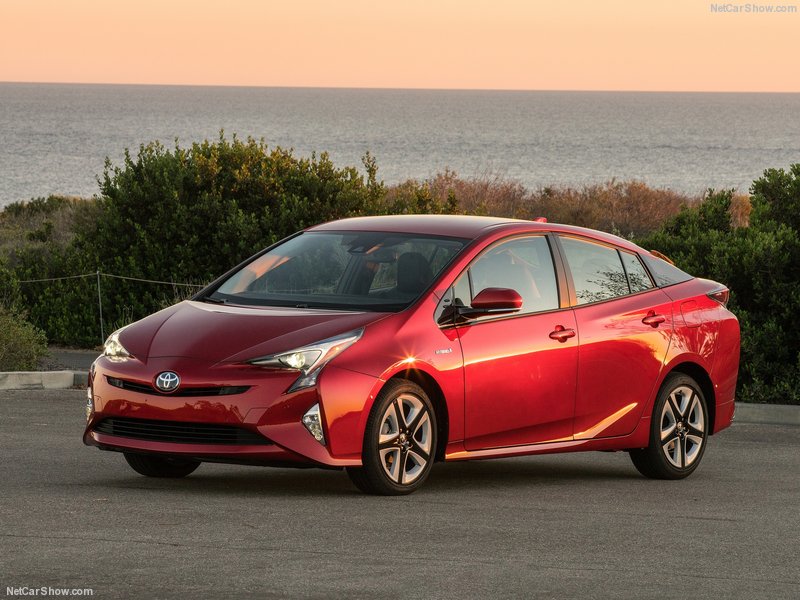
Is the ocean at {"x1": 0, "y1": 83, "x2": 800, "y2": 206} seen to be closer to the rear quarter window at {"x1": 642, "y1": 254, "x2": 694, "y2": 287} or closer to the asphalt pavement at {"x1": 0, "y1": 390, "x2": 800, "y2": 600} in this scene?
the rear quarter window at {"x1": 642, "y1": 254, "x2": 694, "y2": 287}

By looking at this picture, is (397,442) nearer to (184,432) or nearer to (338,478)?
(338,478)

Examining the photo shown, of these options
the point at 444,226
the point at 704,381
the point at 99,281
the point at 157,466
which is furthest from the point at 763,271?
the point at 99,281

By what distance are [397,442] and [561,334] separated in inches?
60.7

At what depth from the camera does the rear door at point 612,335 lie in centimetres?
1006

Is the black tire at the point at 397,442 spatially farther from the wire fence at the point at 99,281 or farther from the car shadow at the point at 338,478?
the wire fence at the point at 99,281

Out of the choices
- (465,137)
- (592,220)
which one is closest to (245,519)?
(592,220)

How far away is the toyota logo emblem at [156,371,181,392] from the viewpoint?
8641 millimetres

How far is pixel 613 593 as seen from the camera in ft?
21.5

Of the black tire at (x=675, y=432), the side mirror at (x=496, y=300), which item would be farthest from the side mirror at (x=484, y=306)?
the black tire at (x=675, y=432)

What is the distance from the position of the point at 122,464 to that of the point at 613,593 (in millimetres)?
4790

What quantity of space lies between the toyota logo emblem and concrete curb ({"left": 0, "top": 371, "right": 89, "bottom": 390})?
7190 mm

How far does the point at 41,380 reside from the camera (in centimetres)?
1573

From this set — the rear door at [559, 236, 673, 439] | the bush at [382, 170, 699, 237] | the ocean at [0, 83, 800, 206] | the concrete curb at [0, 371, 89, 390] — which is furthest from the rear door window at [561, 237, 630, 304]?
the ocean at [0, 83, 800, 206]

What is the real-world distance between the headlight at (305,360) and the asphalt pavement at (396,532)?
70 centimetres
